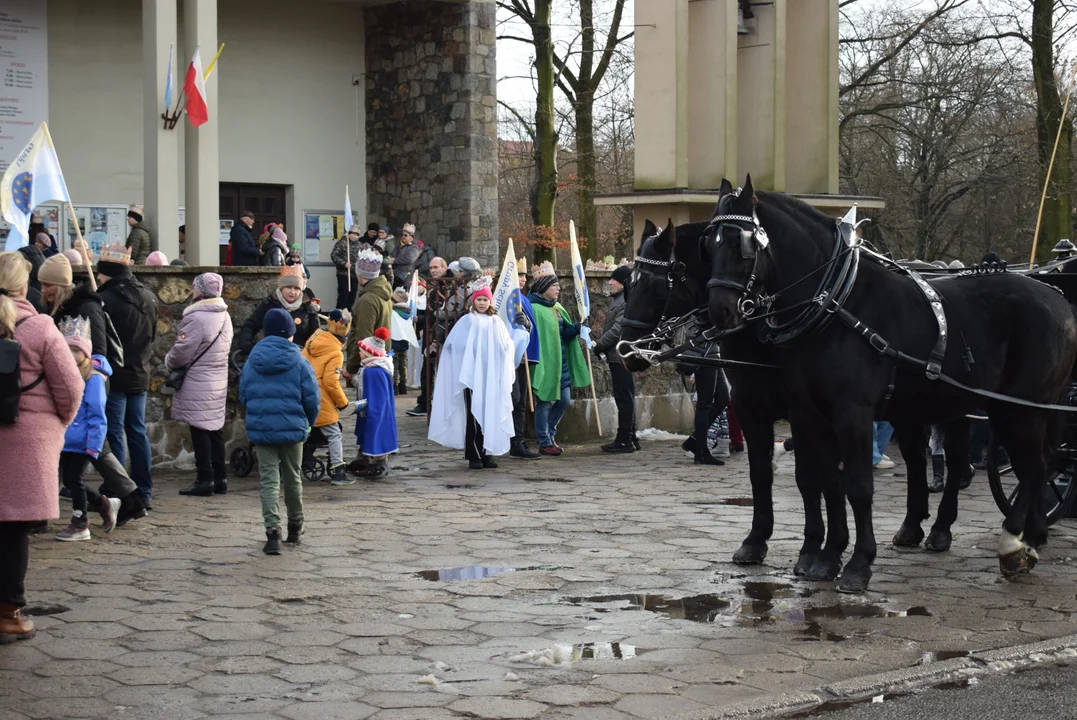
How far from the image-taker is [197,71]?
59.3ft

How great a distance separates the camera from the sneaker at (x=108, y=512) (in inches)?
384

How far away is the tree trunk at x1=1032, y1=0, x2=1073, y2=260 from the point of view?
26.4m

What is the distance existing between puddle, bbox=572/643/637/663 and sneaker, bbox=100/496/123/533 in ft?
14.5

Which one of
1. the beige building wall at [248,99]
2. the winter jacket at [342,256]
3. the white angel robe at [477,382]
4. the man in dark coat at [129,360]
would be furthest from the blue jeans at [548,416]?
the beige building wall at [248,99]

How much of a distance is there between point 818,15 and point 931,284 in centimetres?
1283

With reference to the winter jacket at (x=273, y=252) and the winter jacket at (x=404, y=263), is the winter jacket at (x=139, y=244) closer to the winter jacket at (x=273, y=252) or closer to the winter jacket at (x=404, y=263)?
the winter jacket at (x=273, y=252)

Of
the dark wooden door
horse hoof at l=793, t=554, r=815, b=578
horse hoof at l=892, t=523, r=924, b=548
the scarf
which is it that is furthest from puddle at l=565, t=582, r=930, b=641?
the dark wooden door

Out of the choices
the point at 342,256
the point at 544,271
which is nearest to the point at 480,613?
the point at 544,271

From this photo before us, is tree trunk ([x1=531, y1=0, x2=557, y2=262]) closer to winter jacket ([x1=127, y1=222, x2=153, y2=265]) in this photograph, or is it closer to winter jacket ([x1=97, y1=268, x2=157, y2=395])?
winter jacket ([x1=127, y1=222, x2=153, y2=265])

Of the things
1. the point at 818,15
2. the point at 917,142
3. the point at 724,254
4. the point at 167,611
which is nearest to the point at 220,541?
the point at 167,611

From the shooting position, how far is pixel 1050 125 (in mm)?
26531

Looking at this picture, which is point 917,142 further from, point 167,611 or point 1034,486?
point 167,611

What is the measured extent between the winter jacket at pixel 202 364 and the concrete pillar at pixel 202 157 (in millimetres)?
8011

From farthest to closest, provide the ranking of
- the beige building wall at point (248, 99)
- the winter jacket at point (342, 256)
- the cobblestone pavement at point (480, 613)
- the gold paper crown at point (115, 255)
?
the beige building wall at point (248, 99)
the winter jacket at point (342, 256)
the gold paper crown at point (115, 255)
the cobblestone pavement at point (480, 613)
